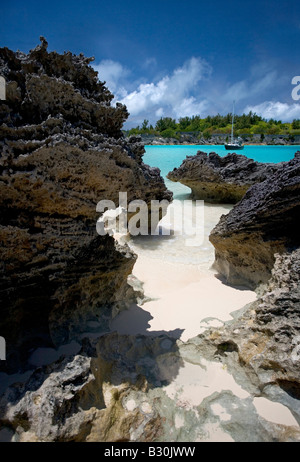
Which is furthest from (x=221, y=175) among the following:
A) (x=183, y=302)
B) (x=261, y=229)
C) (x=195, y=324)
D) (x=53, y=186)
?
(x=53, y=186)

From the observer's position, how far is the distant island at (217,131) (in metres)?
52.4

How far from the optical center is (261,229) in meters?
3.33

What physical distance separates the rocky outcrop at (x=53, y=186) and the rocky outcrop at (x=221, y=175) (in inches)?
287

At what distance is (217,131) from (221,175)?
183 feet

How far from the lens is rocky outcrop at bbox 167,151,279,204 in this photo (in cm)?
903

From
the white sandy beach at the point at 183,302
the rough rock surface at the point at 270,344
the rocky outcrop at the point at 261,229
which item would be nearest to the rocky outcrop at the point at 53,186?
the white sandy beach at the point at 183,302

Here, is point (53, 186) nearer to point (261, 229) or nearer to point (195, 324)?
point (195, 324)

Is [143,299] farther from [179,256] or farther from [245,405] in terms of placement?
[179,256]

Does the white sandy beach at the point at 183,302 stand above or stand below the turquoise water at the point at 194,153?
below

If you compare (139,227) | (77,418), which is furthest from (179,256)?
(77,418)

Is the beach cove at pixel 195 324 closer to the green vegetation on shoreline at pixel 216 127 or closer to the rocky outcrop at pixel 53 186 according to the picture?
the rocky outcrop at pixel 53 186

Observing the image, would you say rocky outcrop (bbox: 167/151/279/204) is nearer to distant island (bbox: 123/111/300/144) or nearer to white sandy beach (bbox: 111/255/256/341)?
white sandy beach (bbox: 111/255/256/341)

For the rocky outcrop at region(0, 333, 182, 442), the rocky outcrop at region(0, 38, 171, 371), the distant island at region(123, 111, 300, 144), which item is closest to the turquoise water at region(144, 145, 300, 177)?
the distant island at region(123, 111, 300, 144)

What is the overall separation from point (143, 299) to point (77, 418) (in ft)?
6.32
